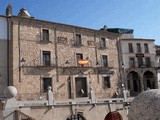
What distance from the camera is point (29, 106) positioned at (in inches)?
688

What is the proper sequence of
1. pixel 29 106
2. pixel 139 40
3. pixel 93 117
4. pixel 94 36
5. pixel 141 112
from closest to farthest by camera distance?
1. pixel 141 112
2. pixel 29 106
3. pixel 93 117
4. pixel 94 36
5. pixel 139 40

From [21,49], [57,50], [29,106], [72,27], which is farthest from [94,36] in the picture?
[29,106]

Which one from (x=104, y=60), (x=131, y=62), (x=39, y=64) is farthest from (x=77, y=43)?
(x=131, y=62)

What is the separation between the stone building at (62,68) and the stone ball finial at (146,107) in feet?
45.4

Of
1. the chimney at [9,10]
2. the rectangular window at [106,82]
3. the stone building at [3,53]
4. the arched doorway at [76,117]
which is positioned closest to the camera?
the arched doorway at [76,117]

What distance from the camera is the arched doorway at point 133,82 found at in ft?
112

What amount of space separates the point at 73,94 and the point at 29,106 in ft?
28.1

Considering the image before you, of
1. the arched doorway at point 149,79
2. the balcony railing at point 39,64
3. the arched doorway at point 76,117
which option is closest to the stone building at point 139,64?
the arched doorway at point 149,79

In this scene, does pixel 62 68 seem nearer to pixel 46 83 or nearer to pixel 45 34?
pixel 46 83

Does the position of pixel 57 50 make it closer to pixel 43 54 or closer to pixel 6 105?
pixel 43 54

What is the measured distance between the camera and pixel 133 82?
34625mm

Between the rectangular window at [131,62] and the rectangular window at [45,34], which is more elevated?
the rectangular window at [45,34]

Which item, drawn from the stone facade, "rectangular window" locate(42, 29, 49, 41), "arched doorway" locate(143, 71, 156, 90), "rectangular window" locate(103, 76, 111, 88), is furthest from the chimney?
"arched doorway" locate(143, 71, 156, 90)

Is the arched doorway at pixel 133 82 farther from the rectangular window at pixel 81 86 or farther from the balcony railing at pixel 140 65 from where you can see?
the rectangular window at pixel 81 86
